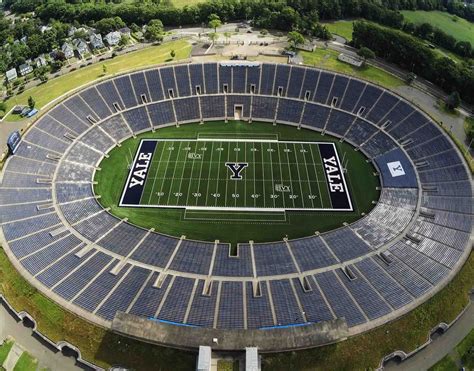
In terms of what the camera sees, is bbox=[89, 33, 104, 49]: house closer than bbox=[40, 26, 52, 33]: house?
Yes

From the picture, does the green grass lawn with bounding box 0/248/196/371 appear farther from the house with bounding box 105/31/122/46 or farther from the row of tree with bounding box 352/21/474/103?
the row of tree with bounding box 352/21/474/103

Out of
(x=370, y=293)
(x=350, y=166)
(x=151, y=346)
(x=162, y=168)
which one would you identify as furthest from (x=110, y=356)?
(x=350, y=166)

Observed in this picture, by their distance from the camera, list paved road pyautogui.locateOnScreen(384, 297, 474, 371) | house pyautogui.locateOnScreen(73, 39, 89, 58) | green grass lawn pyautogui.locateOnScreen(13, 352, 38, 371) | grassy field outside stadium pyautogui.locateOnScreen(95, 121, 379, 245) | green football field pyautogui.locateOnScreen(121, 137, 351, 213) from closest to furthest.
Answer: green grass lawn pyautogui.locateOnScreen(13, 352, 38, 371) → paved road pyautogui.locateOnScreen(384, 297, 474, 371) → grassy field outside stadium pyautogui.locateOnScreen(95, 121, 379, 245) → green football field pyautogui.locateOnScreen(121, 137, 351, 213) → house pyautogui.locateOnScreen(73, 39, 89, 58)

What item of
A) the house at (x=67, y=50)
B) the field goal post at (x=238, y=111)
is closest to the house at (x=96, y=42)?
the house at (x=67, y=50)

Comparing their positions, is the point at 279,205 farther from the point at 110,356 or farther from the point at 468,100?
the point at 468,100

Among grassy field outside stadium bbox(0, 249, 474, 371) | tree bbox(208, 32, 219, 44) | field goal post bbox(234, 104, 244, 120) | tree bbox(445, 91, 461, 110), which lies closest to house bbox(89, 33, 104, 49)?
tree bbox(208, 32, 219, 44)

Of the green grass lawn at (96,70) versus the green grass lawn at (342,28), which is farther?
the green grass lawn at (342,28)

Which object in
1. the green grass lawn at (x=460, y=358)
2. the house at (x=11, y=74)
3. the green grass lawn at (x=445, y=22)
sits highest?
the green grass lawn at (x=445, y=22)

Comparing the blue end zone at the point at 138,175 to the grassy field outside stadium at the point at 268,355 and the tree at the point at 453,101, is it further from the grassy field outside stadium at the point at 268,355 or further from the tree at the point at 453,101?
the tree at the point at 453,101

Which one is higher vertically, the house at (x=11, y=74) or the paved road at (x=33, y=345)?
the house at (x=11, y=74)
